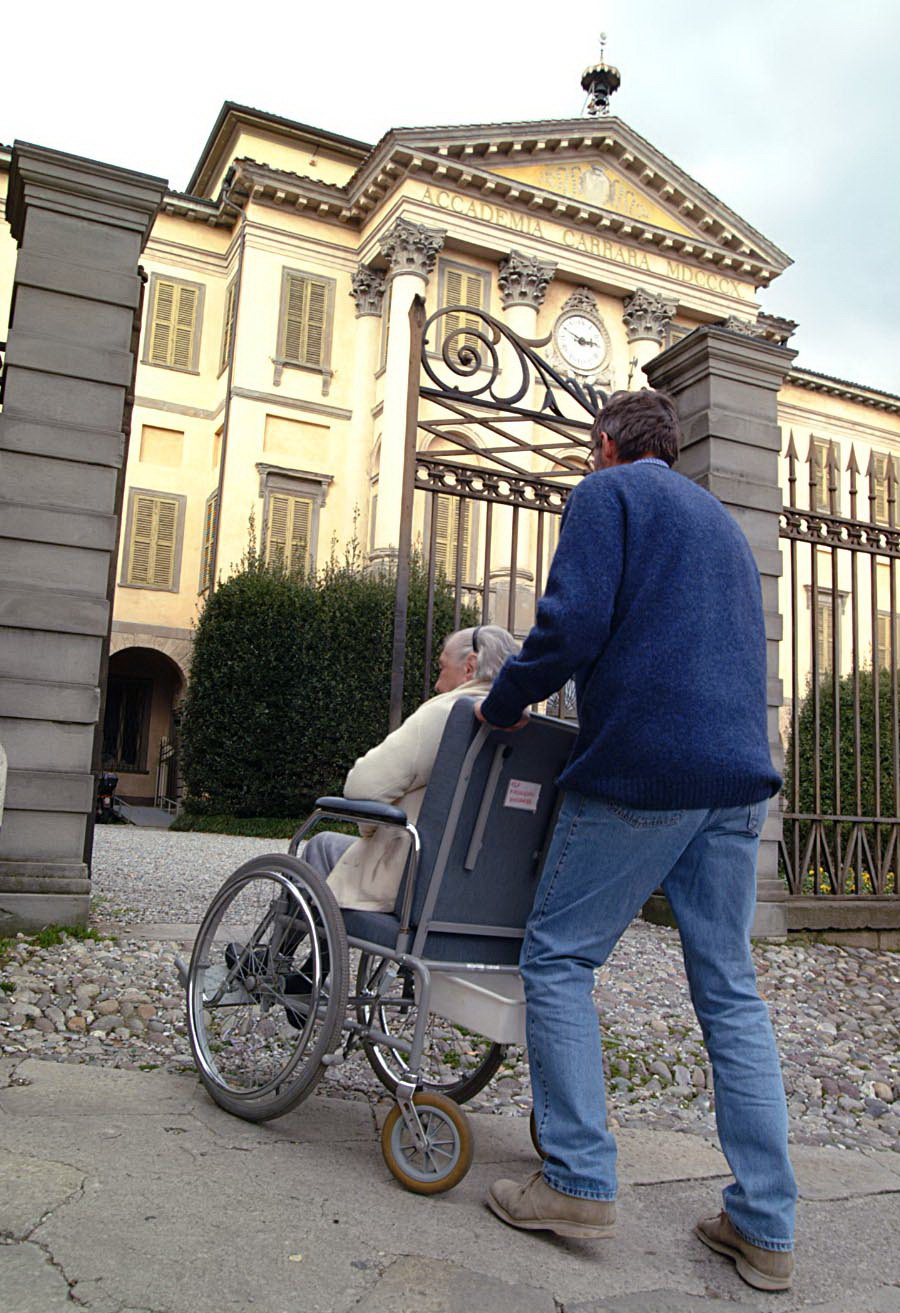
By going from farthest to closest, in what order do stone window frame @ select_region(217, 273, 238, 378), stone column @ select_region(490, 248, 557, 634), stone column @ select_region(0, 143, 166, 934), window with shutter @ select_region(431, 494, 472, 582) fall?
1. stone window frame @ select_region(217, 273, 238, 378)
2. window with shutter @ select_region(431, 494, 472, 582)
3. stone column @ select_region(490, 248, 557, 634)
4. stone column @ select_region(0, 143, 166, 934)

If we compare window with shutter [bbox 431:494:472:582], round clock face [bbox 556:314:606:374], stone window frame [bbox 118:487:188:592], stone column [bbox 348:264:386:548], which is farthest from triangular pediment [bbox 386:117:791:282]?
stone window frame [bbox 118:487:188:592]

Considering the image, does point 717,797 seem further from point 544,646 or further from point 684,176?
point 684,176

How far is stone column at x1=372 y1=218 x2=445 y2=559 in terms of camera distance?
21.8 metres

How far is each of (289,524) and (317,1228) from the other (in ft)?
69.9

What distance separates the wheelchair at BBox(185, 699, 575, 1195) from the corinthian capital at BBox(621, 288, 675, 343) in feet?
77.0

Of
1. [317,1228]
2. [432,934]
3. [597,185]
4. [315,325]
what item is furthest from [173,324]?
[317,1228]

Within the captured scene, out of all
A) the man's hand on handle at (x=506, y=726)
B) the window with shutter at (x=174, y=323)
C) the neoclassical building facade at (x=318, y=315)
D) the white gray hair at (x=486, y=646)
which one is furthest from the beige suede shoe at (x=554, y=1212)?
the window with shutter at (x=174, y=323)

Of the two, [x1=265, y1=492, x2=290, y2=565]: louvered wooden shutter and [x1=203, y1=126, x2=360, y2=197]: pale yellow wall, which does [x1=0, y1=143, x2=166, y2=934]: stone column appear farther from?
[x1=203, y1=126, x2=360, y2=197]: pale yellow wall

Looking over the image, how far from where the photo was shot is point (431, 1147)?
250 cm

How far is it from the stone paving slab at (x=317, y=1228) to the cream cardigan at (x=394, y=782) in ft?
2.00

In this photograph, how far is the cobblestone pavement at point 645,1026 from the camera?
3.52 metres

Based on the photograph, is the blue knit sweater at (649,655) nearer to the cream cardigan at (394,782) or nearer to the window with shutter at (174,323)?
the cream cardigan at (394,782)

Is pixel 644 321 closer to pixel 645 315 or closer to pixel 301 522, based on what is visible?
pixel 645 315

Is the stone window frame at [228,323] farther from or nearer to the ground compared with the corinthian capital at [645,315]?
nearer to the ground
